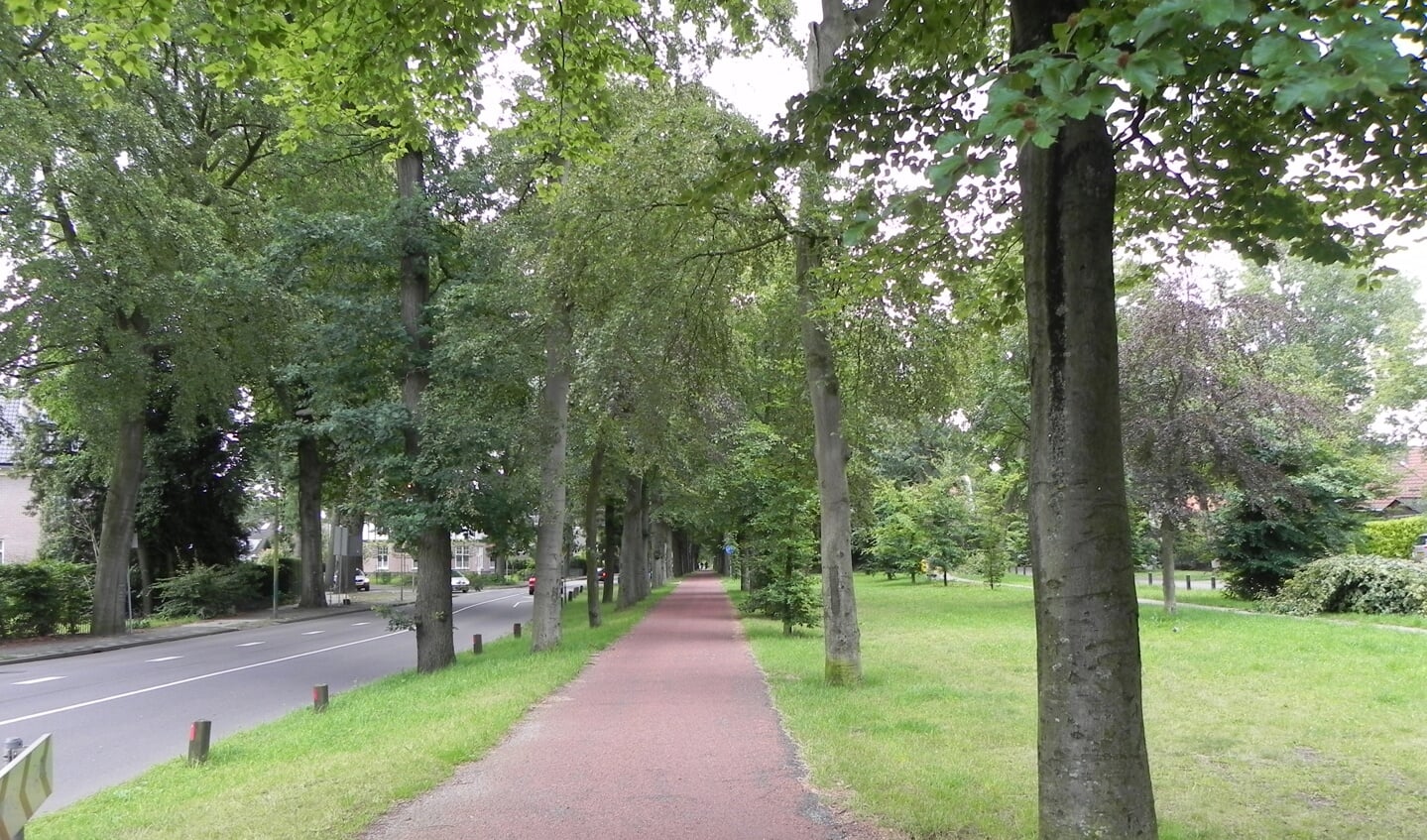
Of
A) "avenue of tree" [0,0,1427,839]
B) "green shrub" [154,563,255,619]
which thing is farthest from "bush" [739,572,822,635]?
"green shrub" [154,563,255,619]

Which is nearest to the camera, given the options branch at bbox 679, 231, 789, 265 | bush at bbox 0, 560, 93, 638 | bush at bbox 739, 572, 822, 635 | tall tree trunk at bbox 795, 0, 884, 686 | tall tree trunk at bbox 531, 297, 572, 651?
branch at bbox 679, 231, 789, 265

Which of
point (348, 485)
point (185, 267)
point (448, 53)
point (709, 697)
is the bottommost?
point (709, 697)

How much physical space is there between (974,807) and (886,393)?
6.62m

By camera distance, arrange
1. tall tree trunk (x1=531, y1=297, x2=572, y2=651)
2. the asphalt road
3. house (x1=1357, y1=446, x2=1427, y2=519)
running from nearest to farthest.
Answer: the asphalt road
tall tree trunk (x1=531, y1=297, x2=572, y2=651)
house (x1=1357, y1=446, x2=1427, y2=519)

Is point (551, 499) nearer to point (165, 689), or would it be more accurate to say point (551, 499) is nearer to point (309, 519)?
point (165, 689)

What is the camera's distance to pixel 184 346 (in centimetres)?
2142

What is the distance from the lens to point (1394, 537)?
25984 mm

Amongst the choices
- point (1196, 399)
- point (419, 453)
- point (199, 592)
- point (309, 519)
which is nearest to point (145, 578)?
point (199, 592)

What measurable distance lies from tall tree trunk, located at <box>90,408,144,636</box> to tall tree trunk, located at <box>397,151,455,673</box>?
39.9 feet

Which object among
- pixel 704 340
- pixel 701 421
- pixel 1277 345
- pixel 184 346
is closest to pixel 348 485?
pixel 184 346

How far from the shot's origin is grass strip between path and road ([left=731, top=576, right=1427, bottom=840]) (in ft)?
19.4

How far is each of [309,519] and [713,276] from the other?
28295mm

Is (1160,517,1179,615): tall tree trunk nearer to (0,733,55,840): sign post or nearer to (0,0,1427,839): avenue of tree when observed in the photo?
(0,0,1427,839): avenue of tree

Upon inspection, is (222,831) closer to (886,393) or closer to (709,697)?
(709,697)
